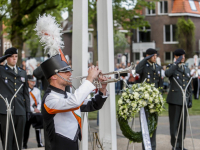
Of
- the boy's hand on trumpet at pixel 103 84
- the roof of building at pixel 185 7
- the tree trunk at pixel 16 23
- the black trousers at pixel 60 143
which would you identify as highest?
the roof of building at pixel 185 7

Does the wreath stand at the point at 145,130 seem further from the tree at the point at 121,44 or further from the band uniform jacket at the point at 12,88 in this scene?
the tree at the point at 121,44

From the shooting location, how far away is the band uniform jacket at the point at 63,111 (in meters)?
3.58

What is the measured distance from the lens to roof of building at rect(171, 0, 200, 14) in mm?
40469

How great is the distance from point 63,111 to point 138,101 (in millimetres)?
2651

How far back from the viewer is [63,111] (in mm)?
3658

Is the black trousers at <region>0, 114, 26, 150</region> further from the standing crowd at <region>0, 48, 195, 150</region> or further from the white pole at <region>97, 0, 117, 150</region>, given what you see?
the white pole at <region>97, 0, 117, 150</region>

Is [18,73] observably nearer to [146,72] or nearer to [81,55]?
[81,55]

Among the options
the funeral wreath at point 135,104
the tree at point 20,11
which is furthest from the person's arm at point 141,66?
the tree at point 20,11

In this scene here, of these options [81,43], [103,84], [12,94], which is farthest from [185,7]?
[103,84]

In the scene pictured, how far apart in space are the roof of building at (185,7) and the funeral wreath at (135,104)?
35918 mm

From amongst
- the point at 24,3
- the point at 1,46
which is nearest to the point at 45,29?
the point at 24,3

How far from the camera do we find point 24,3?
17.2 meters

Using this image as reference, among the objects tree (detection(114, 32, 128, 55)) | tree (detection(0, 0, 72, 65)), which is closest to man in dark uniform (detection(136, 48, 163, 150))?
tree (detection(0, 0, 72, 65))

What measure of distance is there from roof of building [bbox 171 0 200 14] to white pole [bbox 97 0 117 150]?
119ft
